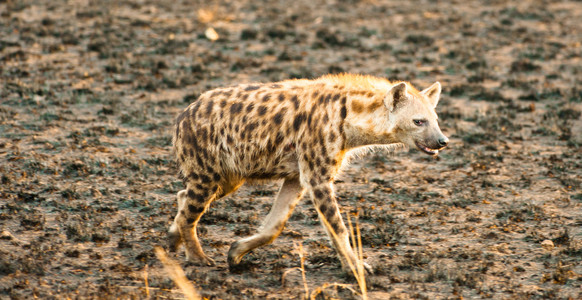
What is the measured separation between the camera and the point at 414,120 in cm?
392

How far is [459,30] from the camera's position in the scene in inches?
420

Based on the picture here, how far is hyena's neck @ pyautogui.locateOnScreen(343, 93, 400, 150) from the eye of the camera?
13.0ft

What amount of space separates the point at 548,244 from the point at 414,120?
1.31 m

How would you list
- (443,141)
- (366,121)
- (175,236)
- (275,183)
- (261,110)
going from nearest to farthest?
1. (443,141)
2. (366,121)
3. (261,110)
4. (175,236)
5. (275,183)

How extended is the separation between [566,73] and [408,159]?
138 inches

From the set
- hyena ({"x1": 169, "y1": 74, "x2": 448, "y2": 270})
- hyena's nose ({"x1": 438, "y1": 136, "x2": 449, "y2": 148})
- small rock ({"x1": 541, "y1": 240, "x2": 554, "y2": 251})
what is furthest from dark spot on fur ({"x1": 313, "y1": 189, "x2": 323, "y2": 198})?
small rock ({"x1": 541, "y1": 240, "x2": 554, "y2": 251})

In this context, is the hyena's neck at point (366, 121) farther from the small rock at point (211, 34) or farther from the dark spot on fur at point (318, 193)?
the small rock at point (211, 34)

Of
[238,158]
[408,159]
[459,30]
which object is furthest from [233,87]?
[459,30]

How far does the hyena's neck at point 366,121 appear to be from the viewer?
3973 millimetres

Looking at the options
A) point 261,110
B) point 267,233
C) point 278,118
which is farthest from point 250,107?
point 267,233

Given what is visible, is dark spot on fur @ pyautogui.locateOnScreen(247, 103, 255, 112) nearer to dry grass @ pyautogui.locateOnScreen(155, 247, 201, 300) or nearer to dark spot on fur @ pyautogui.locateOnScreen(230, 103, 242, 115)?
dark spot on fur @ pyautogui.locateOnScreen(230, 103, 242, 115)

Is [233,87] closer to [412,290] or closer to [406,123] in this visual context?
[406,123]

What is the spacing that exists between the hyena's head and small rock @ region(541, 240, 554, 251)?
3.61 feet

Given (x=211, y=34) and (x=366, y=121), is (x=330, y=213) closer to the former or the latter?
(x=366, y=121)
